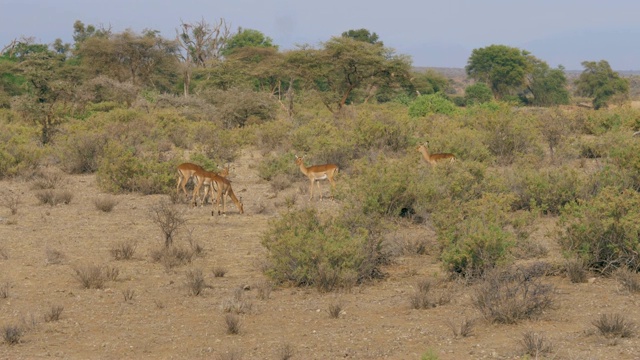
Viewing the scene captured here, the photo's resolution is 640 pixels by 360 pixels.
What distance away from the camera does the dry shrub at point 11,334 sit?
6.83m

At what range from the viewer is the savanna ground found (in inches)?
262

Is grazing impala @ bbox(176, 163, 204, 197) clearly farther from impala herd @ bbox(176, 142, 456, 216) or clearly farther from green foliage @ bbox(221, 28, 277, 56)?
green foliage @ bbox(221, 28, 277, 56)

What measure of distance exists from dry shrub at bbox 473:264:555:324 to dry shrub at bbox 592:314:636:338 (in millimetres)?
664

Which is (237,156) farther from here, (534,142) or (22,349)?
(22,349)

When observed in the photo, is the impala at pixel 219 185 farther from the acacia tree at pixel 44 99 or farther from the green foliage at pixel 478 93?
the green foliage at pixel 478 93

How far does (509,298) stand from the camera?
7.32 m

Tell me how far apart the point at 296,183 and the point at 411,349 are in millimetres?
10589

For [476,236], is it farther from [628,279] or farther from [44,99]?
[44,99]

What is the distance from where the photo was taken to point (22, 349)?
676cm

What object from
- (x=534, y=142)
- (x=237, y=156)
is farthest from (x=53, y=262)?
(x=534, y=142)

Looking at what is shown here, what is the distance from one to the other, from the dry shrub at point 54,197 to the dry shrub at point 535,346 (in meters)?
10.1

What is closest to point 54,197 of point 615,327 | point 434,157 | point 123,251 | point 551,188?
point 123,251

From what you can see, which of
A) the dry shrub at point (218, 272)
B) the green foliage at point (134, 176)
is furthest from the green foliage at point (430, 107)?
the dry shrub at point (218, 272)

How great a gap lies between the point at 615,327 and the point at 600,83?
5856 centimetres
